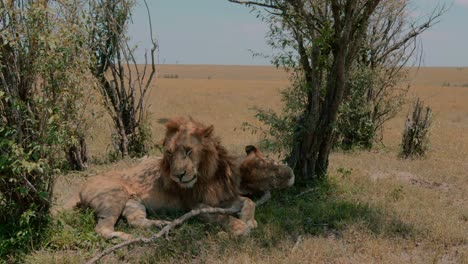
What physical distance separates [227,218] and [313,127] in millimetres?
A: 2230

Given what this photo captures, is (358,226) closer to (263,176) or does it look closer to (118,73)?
(263,176)

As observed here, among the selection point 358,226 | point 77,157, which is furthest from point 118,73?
point 358,226

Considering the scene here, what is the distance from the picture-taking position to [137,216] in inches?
220

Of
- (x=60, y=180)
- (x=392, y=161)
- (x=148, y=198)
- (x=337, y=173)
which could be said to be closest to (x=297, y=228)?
(x=148, y=198)

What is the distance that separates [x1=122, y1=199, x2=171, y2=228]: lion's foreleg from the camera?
5500 millimetres

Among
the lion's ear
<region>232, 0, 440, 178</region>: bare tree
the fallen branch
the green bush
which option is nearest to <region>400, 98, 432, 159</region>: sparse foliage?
the green bush

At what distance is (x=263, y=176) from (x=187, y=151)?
5.60 ft

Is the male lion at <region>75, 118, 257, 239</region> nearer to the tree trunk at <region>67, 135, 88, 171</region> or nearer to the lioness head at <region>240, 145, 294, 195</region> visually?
the lioness head at <region>240, 145, 294, 195</region>

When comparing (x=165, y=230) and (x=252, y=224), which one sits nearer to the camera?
(x=165, y=230)


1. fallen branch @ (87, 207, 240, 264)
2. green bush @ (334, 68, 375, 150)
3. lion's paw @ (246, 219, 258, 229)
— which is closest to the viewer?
fallen branch @ (87, 207, 240, 264)

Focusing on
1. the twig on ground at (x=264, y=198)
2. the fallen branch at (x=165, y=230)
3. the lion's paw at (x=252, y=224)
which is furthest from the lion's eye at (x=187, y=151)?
the twig on ground at (x=264, y=198)

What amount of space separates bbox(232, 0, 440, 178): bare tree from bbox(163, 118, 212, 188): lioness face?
2.16 metres

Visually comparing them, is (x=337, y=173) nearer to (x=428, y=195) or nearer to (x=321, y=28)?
(x=428, y=195)

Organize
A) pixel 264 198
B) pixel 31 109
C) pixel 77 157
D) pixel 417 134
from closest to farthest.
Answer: pixel 31 109 < pixel 264 198 < pixel 77 157 < pixel 417 134
